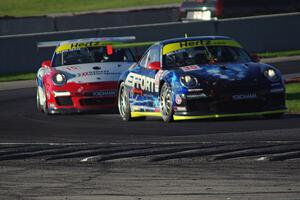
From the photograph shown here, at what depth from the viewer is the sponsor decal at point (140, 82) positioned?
588 inches

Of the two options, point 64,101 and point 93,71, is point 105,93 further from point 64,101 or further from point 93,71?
point 64,101

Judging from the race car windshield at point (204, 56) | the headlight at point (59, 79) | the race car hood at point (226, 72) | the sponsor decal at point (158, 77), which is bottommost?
the headlight at point (59, 79)

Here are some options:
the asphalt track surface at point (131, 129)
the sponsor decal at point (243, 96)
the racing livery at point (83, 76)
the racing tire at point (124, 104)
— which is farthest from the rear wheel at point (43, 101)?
the sponsor decal at point (243, 96)

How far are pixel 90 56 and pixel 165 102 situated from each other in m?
3.83

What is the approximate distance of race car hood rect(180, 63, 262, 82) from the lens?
1411cm

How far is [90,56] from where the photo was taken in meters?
18.0

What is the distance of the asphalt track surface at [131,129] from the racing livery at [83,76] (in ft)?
0.75

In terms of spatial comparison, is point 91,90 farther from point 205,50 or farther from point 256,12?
point 256,12

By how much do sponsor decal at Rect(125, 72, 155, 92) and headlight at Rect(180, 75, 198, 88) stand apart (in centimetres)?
81

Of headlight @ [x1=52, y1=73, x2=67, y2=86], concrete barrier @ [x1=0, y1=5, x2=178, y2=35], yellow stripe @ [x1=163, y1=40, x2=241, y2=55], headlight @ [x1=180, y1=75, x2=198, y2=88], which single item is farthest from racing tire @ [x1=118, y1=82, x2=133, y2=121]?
concrete barrier @ [x1=0, y1=5, x2=178, y2=35]

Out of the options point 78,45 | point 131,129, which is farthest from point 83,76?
point 131,129

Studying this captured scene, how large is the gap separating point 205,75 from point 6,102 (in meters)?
7.09

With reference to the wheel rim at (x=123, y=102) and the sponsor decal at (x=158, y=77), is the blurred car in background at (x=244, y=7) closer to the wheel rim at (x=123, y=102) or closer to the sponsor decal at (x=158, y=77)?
the wheel rim at (x=123, y=102)

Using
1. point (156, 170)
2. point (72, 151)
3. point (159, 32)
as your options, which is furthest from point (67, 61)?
point (159, 32)
